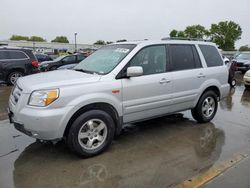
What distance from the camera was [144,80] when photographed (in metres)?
4.34

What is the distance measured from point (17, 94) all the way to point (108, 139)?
1.60 metres

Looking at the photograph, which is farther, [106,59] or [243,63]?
[243,63]

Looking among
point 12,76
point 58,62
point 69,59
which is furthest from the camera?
point 69,59

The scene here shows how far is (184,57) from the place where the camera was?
513 cm

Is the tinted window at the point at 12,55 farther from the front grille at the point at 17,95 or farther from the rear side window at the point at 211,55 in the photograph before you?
the rear side window at the point at 211,55

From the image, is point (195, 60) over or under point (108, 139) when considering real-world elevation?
over

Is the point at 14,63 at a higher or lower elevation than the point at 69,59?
lower

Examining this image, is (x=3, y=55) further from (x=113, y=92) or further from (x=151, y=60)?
(x=113, y=92)

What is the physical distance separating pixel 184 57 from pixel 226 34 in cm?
6665

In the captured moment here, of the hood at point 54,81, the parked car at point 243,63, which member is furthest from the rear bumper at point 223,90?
the parked car at point 243,63

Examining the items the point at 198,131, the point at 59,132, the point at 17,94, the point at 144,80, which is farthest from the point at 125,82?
the point at 198,131

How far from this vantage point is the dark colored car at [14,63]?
36.9 feet

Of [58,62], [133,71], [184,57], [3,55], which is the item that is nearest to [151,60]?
[133,71]

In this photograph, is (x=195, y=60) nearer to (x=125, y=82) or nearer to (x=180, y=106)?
(x=180, y=106)
